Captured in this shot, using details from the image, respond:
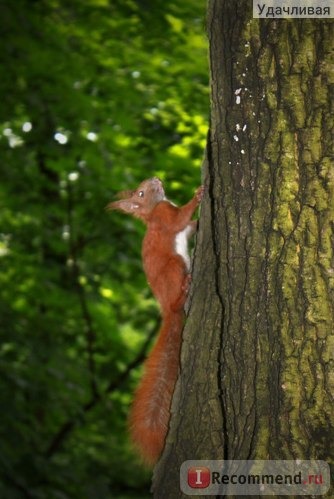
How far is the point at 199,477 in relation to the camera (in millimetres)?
2148

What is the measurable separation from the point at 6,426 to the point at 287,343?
3598mm

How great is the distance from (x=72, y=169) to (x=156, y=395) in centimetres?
356

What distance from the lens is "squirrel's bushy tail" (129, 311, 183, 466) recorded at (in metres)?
2.40

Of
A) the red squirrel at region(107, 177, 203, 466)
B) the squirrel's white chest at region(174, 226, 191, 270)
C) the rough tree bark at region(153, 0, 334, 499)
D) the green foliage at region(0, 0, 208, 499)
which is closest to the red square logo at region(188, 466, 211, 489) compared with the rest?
the rough tree bark at region(153, 0, 334, 499)

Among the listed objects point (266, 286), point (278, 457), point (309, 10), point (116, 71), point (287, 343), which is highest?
point (116, 71)

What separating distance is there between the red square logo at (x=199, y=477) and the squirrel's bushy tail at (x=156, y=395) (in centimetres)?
23

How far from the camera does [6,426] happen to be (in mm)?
5238

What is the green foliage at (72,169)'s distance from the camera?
17.4 feet

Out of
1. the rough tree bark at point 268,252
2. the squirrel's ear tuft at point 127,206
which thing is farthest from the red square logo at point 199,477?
the squirrel's ear tuft at point 127,206

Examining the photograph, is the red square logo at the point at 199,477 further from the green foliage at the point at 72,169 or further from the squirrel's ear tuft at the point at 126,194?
the green foliage at the point at 72,169

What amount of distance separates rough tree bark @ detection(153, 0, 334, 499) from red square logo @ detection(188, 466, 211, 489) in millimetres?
46

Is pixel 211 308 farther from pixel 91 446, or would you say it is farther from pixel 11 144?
pixel 91 446

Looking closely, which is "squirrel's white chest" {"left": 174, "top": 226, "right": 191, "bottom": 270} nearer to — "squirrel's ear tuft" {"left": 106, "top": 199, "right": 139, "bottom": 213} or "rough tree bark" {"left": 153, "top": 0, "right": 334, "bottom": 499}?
"squirrel's ear tuft" {"left": 106, "top": 199, "right": 139, "bottom": 213}

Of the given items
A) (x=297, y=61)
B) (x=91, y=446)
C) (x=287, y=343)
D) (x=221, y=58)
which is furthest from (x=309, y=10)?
(x=91, y=446)
